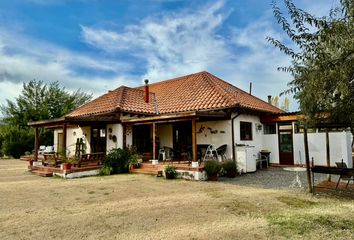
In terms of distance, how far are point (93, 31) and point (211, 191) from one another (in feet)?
29.7

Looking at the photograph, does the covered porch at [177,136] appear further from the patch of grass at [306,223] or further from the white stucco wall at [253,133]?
the patch of grass at [306,223]

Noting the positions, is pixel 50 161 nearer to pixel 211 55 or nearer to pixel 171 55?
pixel 171 55

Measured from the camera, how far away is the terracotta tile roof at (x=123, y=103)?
1580 centimetres

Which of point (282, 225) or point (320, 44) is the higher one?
point (320, 44)

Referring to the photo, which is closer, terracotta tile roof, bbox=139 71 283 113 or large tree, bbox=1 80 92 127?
terracotta tile roof, bbox=139 71 283 113

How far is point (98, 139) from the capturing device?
16391mm

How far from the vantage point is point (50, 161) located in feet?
47.8

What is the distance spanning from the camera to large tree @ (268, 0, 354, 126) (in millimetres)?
4785

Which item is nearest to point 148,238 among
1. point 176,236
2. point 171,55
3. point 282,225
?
point 176,236

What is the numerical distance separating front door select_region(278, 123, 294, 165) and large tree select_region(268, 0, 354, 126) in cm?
949

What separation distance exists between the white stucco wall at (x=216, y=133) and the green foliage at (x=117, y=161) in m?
3.62

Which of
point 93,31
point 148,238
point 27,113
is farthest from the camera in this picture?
point 27,113

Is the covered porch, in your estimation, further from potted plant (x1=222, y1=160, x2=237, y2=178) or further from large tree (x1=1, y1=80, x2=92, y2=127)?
large tree (x1=1, y1=80, x2=92, y2=127)

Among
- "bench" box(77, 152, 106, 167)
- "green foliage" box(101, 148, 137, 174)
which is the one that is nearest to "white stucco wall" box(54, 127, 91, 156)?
"bench" box(77, 152, 106, 167)
